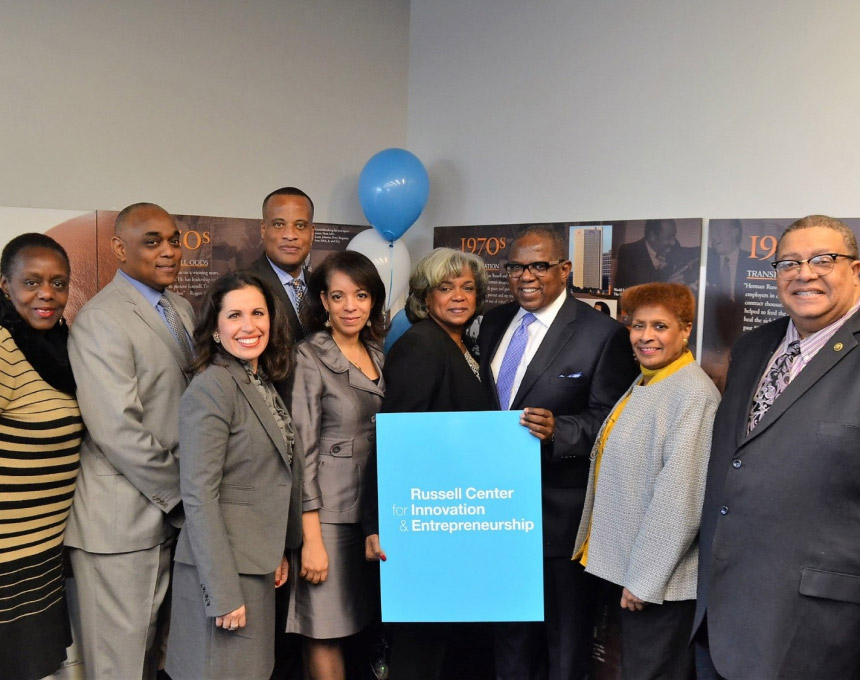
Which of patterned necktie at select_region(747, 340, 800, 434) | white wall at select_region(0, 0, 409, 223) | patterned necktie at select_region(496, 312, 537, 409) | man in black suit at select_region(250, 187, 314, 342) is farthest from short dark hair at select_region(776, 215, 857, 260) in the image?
white wall at select_region(0, 0, 409, 223)

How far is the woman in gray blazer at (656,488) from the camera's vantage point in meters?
2.34

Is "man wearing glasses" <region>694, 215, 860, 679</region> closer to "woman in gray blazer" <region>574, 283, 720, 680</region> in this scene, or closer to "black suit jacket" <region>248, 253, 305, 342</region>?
"woman in gray blazer" <region>574, 283, 720, 680</region>

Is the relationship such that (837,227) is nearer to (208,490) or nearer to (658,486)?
(658,486)

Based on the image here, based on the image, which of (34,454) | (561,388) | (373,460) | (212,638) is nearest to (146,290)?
(34,454)

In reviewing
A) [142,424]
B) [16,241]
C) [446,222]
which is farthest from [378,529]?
[446,222]

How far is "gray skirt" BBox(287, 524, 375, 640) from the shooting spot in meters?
2.69

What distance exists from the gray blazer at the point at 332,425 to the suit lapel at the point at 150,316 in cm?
43

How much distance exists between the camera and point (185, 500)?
225 cm

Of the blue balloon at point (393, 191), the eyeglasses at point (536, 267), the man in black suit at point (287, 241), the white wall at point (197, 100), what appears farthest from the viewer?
the blue balloon at point (393, 191)

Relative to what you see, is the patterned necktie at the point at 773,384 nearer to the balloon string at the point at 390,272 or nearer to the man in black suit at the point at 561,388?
the man in black suit at the point at 561,388

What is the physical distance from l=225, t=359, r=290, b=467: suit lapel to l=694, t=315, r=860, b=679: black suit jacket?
1358 mm

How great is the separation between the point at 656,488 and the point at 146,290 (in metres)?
1.90

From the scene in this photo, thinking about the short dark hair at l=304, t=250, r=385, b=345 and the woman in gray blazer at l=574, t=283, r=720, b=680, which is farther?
the short dark hair at l=304, t=250, r=385, b=345

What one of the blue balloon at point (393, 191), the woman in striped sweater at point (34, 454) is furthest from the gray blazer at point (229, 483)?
the blue balloon at point (393, 191)
